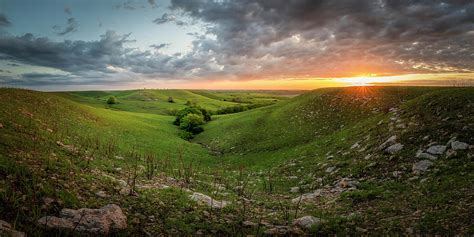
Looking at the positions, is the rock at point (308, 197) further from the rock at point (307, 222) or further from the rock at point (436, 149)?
the rock at point (436, 149)

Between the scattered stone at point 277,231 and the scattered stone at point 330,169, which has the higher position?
the scattered stone at point 277,231

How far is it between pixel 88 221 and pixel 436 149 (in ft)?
55.8

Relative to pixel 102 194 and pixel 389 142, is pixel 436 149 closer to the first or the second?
pixel 389 142

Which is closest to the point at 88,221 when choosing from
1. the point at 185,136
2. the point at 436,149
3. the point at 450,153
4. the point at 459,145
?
the point at 450,153

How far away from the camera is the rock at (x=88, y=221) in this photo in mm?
7926

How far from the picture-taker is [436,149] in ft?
49.6

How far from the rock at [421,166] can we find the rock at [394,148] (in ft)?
8.46

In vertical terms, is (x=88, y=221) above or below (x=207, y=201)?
above

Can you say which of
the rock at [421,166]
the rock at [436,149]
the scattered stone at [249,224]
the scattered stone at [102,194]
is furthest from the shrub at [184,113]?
the scattered stone at [249,224]

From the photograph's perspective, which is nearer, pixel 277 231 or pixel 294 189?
pixel 277 231

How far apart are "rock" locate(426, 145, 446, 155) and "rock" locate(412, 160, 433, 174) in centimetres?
101

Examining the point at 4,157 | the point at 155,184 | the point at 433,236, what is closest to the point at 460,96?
the point at 433,236

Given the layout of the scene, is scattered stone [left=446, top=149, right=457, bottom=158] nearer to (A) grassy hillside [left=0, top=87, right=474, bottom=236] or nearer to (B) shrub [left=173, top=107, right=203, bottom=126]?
(A) grassy hillside [left=0, top=87, right=474, bottom=236]

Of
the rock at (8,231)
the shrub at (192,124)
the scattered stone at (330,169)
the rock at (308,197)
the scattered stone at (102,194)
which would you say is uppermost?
the rock at (8,231)
